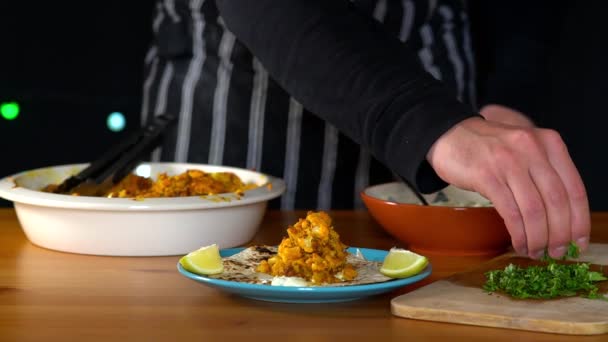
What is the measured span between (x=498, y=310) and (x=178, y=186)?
0.56 metres

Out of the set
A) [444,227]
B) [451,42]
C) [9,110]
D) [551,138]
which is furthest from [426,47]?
[9,110]

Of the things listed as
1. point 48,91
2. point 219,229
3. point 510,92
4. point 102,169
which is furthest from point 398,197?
point 48,91

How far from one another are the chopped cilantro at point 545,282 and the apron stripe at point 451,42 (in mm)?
903

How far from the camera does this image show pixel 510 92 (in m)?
2.13

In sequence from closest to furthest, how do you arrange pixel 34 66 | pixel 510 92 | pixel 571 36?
pixel 510 92 < pixel 34 66 < pixel 571 36

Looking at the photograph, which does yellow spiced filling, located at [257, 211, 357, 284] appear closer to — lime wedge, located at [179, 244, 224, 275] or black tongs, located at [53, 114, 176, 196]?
lime wedge, located at [179, 244, 224, 275]

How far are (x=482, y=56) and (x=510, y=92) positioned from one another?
0.13 metres

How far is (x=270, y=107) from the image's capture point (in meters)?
1.93

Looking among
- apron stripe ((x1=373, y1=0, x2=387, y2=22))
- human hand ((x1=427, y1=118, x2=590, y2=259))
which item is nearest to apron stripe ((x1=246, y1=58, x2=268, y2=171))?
apron stripe ((x1=373, y1=0, x2=387, y2=22))

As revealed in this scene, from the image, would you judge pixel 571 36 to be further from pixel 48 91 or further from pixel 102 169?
pixel 102 169

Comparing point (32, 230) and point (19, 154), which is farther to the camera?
point (19, 154)

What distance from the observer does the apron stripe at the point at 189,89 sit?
1.99 m

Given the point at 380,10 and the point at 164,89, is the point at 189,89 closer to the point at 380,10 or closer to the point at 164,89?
the point at 164,89

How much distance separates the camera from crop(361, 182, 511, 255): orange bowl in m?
1.31
